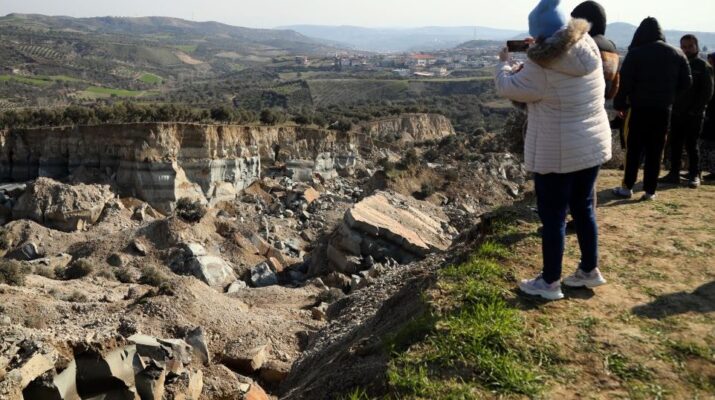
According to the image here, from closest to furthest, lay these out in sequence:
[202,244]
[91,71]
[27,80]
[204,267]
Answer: [204,267] < [202,244] < [27,80] < [91,71]

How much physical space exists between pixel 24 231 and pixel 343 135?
20.1 m

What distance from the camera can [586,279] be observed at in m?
4.28

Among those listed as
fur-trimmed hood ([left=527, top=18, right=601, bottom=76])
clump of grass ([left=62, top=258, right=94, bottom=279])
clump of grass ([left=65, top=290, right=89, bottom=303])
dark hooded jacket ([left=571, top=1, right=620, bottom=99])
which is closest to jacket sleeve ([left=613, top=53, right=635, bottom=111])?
dark hooded jacket ([left=571, top=1, right=620, bottom=99])

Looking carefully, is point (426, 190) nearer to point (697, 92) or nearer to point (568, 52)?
point (697, 92)

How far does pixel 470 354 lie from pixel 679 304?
5.49ft

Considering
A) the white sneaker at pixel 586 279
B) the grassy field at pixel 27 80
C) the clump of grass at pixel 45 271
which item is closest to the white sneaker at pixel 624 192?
the white sneaker at pixel 586 279

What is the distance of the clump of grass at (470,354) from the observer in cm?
319

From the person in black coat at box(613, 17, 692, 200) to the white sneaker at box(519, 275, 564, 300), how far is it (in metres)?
3.17

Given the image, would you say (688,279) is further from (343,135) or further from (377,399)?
(343,135)

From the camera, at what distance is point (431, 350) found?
3586mm

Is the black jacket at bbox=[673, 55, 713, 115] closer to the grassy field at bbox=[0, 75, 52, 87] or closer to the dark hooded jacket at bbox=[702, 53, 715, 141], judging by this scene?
the dark hooded jacket at bbox=[702, 53, 715, 141]

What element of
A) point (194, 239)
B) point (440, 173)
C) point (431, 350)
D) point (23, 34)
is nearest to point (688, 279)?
point (431, 350)

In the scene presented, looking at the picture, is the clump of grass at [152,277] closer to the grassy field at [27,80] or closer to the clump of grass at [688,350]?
the clump of grass at [688,350]

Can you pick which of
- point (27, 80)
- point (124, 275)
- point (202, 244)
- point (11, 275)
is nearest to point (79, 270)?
point (124, 275)
